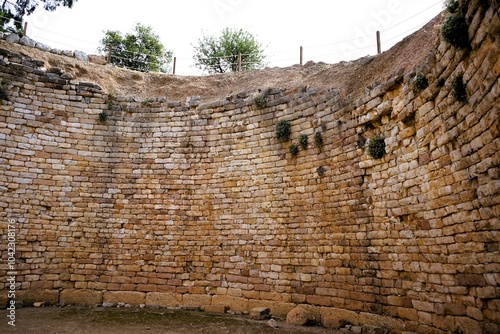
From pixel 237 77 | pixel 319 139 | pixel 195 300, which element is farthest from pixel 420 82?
pixel 237 77

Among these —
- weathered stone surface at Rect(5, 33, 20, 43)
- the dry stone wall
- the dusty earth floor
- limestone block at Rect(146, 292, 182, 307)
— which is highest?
weathered stone surface at Rect(5, 33, 20, 43)

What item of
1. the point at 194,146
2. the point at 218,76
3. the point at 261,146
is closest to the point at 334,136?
the point at 261,146

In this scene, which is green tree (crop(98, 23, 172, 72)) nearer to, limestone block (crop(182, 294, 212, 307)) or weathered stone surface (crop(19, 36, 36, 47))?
weathered stone surface (crop(19, 36, 36, 47))

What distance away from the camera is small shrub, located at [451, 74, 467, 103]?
17.6 ft

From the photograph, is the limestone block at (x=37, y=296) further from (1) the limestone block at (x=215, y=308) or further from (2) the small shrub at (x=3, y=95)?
(2) the small shrub at (x=3, y=95)

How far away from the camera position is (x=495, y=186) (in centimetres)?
481

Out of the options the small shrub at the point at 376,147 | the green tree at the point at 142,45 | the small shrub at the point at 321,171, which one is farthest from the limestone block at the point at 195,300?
the green tree at the point at 142,45

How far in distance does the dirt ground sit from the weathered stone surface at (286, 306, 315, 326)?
5782mm

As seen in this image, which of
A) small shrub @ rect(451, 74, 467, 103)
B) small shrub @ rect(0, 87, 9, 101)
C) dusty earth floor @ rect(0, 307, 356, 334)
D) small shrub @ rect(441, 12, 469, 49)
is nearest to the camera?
small shrub @ rect(441, 12, 469, 49)

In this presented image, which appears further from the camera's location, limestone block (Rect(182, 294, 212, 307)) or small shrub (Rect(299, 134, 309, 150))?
limestone block (Rect(182, 294, 212, 307))

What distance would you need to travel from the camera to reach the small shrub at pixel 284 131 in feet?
33.0

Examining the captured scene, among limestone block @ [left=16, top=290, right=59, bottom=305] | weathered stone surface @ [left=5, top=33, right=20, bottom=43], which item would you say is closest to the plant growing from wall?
limestone block @ [left=16, top=290, right=59, bottom=305]

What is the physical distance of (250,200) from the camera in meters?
10.3

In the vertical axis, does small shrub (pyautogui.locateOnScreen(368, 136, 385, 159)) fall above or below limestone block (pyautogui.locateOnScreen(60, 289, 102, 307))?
above
